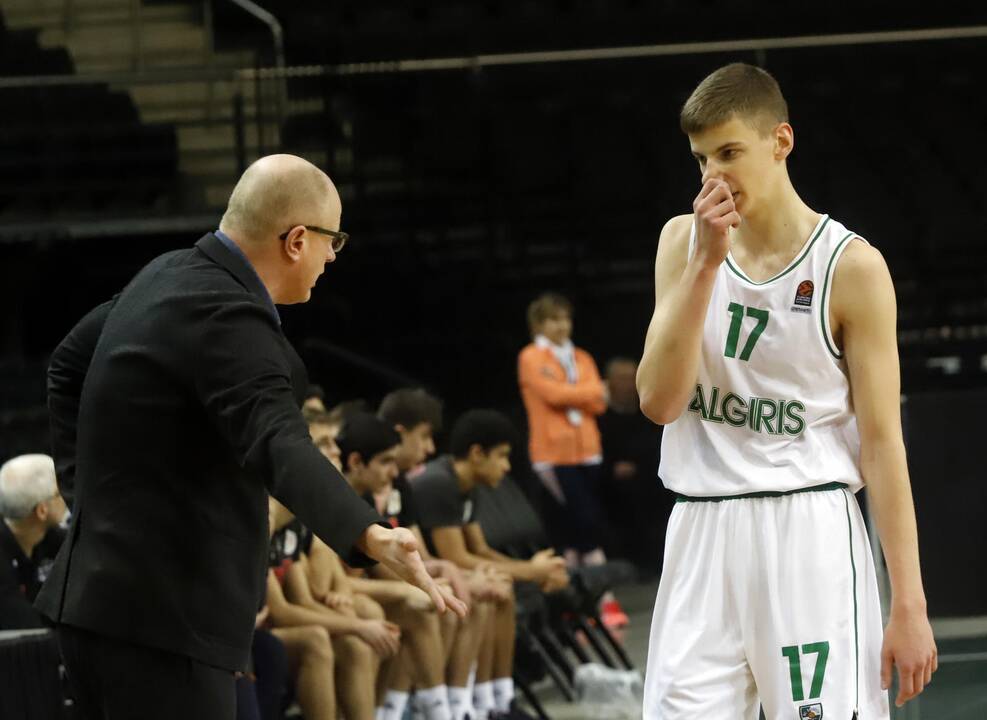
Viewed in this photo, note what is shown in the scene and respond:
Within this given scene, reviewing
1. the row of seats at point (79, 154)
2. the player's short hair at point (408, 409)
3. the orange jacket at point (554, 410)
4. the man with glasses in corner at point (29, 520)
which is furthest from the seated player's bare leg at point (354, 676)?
the row of seats at point (79, 154)

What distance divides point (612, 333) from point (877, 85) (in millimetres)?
2619

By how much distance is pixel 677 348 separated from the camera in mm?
2832

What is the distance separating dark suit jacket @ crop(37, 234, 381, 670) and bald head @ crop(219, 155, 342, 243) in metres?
0.14

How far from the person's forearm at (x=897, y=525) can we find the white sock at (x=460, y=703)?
3.56 meters

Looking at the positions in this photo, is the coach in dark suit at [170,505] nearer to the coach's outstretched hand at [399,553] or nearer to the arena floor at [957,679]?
the coach's outstretched hand at [399,553]

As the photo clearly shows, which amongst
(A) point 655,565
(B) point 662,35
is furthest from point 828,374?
(B) point 662,35

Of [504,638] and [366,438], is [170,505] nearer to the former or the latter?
[366,438]

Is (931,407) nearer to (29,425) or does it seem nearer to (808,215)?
(808,215)

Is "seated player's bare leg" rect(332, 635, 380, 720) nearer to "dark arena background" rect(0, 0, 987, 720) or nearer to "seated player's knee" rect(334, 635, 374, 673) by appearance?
"seated player's knee" rect(334, 635, 374, 673)

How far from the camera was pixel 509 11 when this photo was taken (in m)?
15.6

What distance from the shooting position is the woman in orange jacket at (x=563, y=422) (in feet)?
30.4

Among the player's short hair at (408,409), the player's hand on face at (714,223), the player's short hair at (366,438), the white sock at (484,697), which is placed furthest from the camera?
the player's short hair at (408,409)

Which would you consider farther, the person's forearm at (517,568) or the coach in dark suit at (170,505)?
the person's forearm at (517,568)

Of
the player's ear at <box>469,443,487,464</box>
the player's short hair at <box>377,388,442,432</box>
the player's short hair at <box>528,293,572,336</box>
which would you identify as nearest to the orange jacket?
the player's short hair at <box>528,293,572,336</box>
